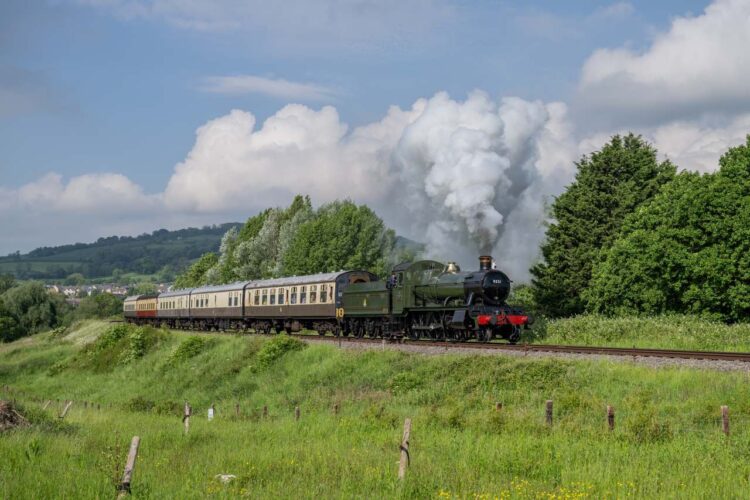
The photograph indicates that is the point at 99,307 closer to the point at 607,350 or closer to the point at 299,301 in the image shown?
the point at 299,301

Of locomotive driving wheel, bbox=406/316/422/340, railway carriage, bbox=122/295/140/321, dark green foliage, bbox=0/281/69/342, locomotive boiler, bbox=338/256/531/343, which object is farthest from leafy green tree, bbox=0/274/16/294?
locomotive driving wheel, bbox=406/316/422/340

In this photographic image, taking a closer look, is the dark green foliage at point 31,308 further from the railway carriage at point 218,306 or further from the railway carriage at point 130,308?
the railway carriage at point 218,306

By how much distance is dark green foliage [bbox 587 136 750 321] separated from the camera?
1385 inches

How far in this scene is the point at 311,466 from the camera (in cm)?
1427

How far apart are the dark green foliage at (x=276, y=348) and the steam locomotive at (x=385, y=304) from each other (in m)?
4.12

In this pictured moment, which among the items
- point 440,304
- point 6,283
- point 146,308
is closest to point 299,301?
point 440,304

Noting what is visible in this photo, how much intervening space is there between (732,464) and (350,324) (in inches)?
1095

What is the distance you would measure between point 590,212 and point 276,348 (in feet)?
80.5

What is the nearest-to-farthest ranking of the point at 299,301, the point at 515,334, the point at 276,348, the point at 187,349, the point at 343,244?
the point at 515,334
the point at 276,348
the point at 187,349
the point at 299,301
the point at 343,244

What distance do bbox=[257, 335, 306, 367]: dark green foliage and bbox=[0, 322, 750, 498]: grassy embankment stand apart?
201cm

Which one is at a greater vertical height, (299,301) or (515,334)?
(299,301)

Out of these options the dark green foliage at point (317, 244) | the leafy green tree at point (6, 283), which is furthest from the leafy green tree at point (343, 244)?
the leafy green tree at point (6, 283)

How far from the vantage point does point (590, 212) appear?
4822cm

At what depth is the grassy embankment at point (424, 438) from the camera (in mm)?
12383
